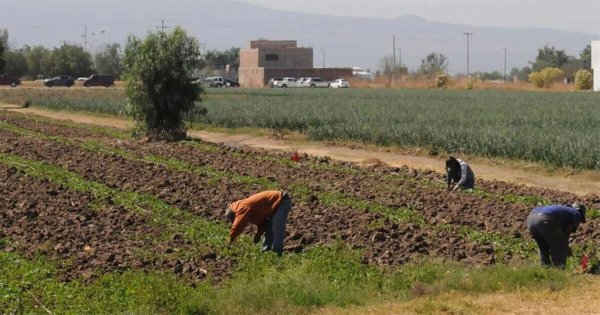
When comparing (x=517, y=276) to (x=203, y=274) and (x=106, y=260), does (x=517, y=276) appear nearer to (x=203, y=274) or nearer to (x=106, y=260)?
(x=203, y=274)

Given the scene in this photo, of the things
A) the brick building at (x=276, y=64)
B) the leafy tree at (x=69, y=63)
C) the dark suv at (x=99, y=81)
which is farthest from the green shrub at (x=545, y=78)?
the leafy tree at (x=69, y=63)

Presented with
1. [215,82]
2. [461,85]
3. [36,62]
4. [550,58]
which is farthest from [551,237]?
[550,58]

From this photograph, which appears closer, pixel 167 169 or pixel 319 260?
pixel 319 260

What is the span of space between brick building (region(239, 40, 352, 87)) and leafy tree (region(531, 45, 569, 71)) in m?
39.3

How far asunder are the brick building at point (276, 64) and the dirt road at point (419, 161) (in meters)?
88.2

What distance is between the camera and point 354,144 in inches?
1334

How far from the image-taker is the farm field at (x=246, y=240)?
11133 mm

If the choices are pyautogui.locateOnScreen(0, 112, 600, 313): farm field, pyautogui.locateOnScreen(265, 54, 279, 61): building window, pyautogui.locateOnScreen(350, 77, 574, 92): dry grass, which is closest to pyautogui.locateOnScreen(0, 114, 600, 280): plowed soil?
pyautogui.locateOnScreen(0, 112, 600, 313): farm field

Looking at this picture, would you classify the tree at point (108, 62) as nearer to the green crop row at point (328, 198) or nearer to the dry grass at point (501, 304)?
the green crop row at point (328, 198)

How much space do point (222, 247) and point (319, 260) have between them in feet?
5.80

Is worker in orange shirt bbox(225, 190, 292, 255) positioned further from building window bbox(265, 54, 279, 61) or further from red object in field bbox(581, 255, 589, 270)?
building window bbox(265, 54, 279, 61)

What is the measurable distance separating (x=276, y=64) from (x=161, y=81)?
11125 cm

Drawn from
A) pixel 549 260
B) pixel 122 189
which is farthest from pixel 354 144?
pixel 549 260

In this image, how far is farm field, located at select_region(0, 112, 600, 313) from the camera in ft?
36.5
